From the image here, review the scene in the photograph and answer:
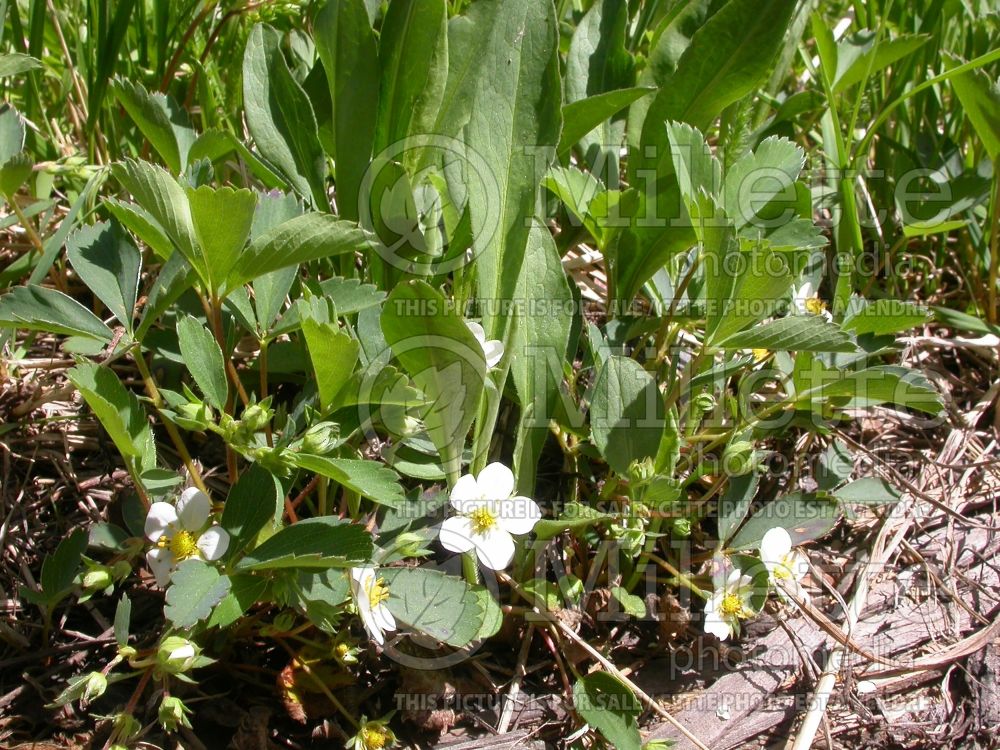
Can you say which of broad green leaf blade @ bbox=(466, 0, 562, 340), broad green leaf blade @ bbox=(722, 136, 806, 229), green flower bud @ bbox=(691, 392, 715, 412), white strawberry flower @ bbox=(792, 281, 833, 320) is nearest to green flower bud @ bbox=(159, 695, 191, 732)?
broad green leaf blade @ bbox=(466, 0, 562, 340)

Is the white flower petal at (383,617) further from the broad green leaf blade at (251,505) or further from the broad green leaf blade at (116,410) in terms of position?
the broad green leaf blade at (116,410)

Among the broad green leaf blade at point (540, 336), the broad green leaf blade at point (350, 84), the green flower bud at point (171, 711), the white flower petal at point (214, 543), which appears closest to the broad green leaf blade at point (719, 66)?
the broad green leaf blade at point (540, 336)

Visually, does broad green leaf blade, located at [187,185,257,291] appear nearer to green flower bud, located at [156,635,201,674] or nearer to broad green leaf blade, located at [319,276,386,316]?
broad green leaf blade, located at [319,276,386,316]

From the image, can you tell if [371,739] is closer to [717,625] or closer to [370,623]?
[370,623]

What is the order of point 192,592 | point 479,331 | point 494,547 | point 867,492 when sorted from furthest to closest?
point 867,492
point 479,331
point 494,547
point 192,592

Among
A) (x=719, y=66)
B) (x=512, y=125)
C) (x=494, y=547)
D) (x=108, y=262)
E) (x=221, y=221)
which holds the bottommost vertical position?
(x=494, y=547)

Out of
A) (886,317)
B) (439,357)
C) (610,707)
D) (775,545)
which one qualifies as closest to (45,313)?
(439,357)

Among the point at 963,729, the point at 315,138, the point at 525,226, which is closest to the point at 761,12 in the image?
the point at 525,226
